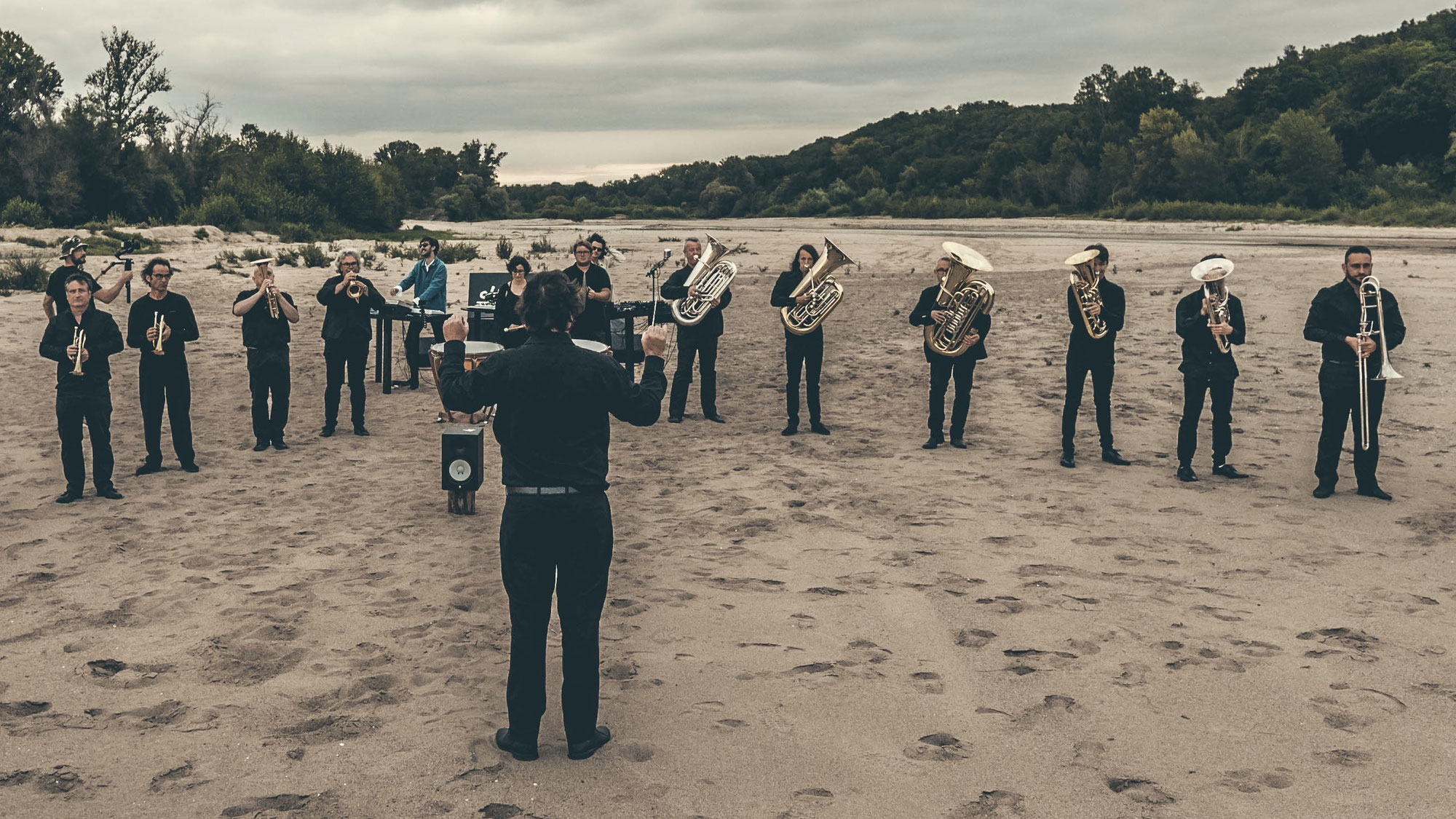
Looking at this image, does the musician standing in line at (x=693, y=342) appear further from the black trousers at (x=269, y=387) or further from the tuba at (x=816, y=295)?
the black trousers at (x=269, y=387)

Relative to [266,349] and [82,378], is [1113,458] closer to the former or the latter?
[266,349]

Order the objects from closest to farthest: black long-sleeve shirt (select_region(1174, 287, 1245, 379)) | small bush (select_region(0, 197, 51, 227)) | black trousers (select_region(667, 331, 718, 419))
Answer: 1. black long-sleeve shirt (select_region(1174, 287, 1245, 379))
2. black trousers (select_region(667, 331, 718, 419))
3. small bush (select_region(0, 197, 51, 227))

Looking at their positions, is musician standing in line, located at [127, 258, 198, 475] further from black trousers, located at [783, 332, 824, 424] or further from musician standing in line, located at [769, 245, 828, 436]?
black trousers, located at [783, 332, 824, 424]

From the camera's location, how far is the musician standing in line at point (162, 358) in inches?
378

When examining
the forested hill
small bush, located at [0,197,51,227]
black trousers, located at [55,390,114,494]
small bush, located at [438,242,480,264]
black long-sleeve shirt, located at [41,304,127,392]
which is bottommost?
black trousers, located at [55,390,114,494]

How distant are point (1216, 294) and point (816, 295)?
3762mm

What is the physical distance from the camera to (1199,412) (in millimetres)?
9672

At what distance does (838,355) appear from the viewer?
1691 cm

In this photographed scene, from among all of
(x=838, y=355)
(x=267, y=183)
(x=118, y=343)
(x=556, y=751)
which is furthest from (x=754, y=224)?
(x=556, y=751)

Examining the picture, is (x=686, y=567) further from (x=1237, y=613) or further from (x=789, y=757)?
(x=1237, y=613)

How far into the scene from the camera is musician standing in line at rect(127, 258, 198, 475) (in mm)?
9594

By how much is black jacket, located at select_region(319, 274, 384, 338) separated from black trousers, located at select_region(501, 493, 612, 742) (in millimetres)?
7544

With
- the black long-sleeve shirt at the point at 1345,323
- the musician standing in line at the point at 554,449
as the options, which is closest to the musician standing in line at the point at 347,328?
the musician standing in line at the point at 554,449

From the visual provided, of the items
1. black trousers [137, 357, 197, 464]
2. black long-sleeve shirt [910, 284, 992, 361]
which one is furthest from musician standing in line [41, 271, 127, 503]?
black long-sleeve shirt [910, 284, 992, 361]
